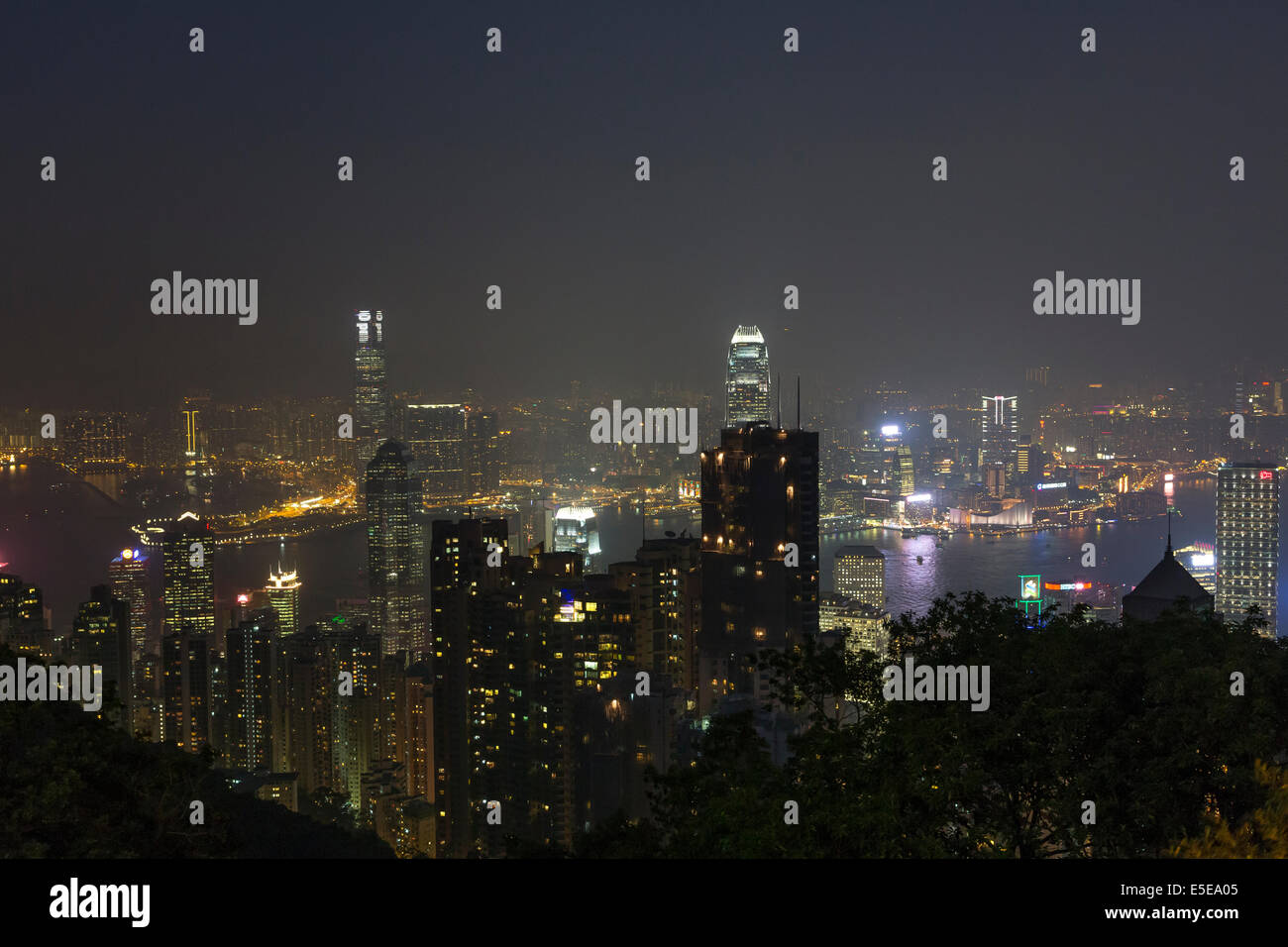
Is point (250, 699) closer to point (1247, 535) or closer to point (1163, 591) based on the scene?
point (1163, 591)

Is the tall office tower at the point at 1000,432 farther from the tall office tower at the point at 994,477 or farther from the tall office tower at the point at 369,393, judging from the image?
the tall office tower at the point at 369,393

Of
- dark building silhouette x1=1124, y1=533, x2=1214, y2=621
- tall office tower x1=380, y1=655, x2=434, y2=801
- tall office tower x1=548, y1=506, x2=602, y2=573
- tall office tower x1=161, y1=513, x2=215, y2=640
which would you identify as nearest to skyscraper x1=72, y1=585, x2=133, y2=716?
tall office tower x1=161, y1=513, x2=215, y2=640

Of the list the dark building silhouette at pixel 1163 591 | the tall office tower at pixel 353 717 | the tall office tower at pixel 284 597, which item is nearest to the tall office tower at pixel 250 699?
the tall office tower at pixel 353 717

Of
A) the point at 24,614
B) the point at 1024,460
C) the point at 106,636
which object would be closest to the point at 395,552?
the point at 106,636

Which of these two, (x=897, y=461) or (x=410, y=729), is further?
(x=897, y=461)

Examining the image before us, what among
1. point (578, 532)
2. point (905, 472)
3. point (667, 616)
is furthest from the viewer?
point (905, 472)
